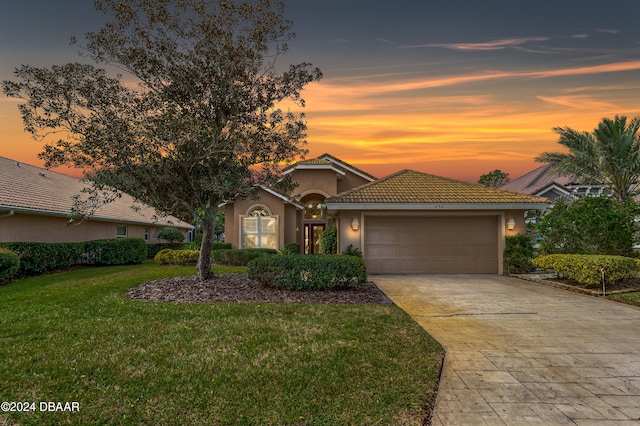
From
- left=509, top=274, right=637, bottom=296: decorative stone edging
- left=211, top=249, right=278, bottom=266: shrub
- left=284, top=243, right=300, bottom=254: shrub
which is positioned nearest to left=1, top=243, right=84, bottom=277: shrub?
left=211, top=249, right=278, bottom=266: shrub

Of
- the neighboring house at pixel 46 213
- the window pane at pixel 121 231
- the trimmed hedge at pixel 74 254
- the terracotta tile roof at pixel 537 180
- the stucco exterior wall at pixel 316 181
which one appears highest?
the terracotta tile roof at pixel 537 180

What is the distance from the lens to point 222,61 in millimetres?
9281

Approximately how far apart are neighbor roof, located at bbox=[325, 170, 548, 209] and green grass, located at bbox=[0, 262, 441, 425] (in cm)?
649

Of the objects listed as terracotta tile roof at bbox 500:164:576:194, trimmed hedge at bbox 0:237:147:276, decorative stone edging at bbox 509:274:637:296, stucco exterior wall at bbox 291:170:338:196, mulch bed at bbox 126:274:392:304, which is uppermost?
terracotta tile roof at bbox 500:164:576:194

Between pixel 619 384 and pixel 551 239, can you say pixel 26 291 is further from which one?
pixel 551 239

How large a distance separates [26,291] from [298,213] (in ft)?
45.2

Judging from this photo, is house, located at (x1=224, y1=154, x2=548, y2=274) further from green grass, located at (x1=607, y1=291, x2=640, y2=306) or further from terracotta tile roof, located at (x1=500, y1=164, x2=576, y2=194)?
terracotta tile roof, located at (x1=500, y1=164, x2=576, y2=194)

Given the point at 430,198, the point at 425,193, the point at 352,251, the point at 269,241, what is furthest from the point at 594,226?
the point at 269,241

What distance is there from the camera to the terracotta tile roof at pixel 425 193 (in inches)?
516

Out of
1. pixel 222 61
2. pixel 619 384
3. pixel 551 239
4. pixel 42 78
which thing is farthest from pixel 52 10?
pixel 551 239

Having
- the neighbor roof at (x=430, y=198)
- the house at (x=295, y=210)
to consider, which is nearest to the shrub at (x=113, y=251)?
the house at (x=295, y=210)

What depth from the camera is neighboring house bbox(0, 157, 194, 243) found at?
44.0 feet

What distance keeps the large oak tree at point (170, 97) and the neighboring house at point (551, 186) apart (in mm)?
15023

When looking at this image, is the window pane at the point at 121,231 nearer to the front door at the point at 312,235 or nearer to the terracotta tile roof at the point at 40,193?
the terracotta tile roof at the point at 40,193
